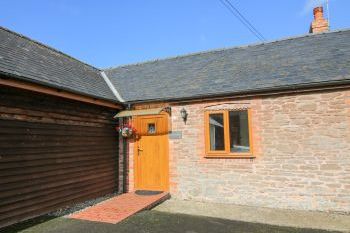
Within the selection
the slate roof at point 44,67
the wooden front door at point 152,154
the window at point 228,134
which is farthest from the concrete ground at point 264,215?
the slate roof at point 44,67

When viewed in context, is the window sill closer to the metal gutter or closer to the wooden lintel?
the metal gutter

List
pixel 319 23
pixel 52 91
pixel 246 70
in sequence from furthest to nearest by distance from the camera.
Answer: pixel 319 23, pixel 246 70, pixel 52 91

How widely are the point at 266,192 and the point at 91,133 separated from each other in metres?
5.57

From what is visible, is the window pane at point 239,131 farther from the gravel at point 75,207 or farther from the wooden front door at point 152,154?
the gravel at point 75,207

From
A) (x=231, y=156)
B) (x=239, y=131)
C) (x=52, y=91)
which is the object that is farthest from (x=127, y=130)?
(x=239, y=131)

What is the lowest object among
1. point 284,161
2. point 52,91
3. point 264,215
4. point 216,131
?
point 264,215

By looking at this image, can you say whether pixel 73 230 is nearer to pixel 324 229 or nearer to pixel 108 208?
pixel 108 208

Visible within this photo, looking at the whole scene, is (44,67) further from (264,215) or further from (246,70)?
(264,215)

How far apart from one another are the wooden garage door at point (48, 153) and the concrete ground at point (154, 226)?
0.69 m

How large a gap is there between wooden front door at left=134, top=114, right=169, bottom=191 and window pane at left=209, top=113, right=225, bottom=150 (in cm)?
159

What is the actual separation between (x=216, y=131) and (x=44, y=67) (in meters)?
5.44

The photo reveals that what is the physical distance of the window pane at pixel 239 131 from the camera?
8.90 meters

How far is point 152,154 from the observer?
10320mm

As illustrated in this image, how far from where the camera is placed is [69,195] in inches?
334
